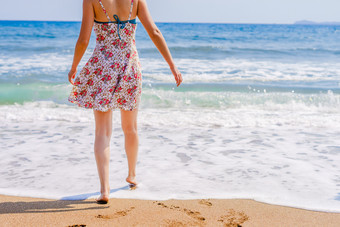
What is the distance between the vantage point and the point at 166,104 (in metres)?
7.60

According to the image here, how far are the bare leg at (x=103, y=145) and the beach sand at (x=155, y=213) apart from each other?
15 centimetres

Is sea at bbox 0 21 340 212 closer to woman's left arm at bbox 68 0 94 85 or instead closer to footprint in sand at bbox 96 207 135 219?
footprint in sand at bbox 96 207 135 219

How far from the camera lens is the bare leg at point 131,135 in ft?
9.88

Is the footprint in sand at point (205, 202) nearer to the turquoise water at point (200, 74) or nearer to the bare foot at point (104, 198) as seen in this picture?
the bare foot at point (104, 198)

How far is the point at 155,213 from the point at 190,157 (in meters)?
1.51

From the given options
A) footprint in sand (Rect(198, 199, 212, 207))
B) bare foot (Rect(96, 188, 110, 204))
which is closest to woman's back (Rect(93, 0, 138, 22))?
bare foot (Rect(96, 188, 110, 204))

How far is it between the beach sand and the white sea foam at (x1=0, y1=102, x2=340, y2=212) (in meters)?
0.14

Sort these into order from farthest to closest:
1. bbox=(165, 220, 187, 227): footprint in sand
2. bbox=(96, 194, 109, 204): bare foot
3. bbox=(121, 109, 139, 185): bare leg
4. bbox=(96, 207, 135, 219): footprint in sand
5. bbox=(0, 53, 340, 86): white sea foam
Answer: bbox=(0, 53, 340, 86): white sea foam
bbox=(121, 109, 139, 185): bare leg
bbox=(96, 194, 109, 204): bare foot
bbox=(96, 207, 135, 219): footprint in sand
bbox=(165, 220, 187, 227): footprint in sand

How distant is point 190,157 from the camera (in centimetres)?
421

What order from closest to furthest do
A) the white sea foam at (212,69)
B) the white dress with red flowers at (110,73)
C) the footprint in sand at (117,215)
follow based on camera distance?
the footprint in sand at (117,215), the white dress with red flowers at (110,73), the white sea foam at (212,69)

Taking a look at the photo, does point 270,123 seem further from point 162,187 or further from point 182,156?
point 162,187

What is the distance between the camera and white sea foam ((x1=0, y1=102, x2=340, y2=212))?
128 inches

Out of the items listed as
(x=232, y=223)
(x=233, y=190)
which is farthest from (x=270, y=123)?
(x=232, y=223)

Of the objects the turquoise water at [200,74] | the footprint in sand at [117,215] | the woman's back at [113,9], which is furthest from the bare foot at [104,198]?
the turquoise water at [200,74]
